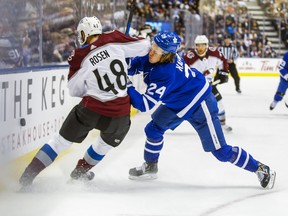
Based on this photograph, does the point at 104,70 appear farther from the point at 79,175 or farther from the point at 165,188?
the point at 165,188

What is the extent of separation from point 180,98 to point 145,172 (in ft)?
2.15

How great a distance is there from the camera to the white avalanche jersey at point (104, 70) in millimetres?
4070

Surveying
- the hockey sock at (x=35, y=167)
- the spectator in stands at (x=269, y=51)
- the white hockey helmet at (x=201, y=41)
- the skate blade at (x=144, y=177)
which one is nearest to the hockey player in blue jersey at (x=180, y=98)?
the skate blade at (x=144, y=177)

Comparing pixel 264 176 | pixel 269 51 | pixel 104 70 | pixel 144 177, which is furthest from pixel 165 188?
pixel 269 51

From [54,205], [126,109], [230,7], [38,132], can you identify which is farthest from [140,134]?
[230,7]

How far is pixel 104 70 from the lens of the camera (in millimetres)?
4078

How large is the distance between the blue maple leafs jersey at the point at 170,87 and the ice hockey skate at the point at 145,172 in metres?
0.51

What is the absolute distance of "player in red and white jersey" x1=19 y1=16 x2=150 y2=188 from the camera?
13.4 ft

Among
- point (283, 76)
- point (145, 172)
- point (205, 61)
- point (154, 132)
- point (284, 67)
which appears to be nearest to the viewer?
point (154, 132)

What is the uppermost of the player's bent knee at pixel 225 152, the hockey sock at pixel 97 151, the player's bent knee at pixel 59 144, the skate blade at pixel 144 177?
the player's bent knee at pixel 59 144

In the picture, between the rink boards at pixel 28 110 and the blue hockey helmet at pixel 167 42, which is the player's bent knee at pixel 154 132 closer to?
the blue hockey helmet at pixel 167 42

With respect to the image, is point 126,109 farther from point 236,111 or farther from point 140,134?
point 236,111

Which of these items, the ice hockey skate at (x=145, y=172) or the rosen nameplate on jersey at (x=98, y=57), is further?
the ice hockey skate at (x=145, y=172)

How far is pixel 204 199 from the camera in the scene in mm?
4004
